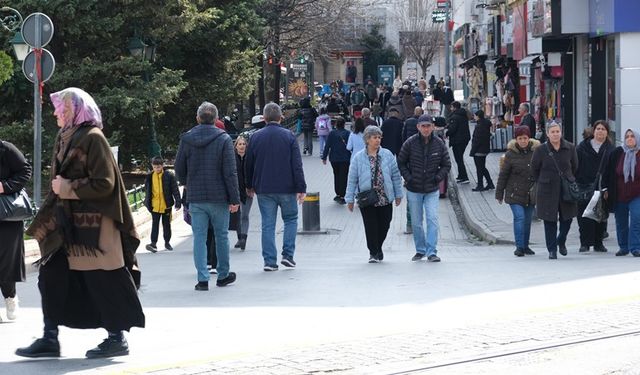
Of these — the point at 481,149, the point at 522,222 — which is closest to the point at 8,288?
the point at 522,222

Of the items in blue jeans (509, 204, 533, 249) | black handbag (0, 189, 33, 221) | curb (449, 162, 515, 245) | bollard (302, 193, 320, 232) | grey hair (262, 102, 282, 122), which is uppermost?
grey hair (262, 102, 282, 122)

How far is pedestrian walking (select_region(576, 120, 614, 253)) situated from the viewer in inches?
624

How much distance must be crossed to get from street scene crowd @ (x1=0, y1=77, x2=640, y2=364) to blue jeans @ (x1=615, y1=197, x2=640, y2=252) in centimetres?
1

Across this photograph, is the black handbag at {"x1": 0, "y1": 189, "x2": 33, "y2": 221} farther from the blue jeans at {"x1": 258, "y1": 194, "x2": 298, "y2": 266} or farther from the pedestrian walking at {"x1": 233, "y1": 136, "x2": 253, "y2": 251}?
the pedestrian walking at {"x1": 233, "y1": 136, "x2": 253, "y2": 251}

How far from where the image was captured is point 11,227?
987cm

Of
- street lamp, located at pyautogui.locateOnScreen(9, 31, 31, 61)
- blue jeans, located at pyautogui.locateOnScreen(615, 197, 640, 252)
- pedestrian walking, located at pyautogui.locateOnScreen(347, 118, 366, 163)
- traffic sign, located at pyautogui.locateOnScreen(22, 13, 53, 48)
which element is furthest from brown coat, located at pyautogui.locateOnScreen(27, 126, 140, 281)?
pedestrian walking, located at pyautogui.locateOnScreen(347, 118, 366, 163)

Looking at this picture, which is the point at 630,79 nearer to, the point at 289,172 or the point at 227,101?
the point at 289,172

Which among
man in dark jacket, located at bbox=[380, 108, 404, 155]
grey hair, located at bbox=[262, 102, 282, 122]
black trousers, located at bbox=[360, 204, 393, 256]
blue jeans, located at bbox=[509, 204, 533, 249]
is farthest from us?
man in dark jacket, located at bbox=[380, 108, 404, 155]

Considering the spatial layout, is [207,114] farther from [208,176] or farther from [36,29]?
[36,29]

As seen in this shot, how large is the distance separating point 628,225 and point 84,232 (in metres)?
9.17

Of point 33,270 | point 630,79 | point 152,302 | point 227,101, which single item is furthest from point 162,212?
point 227,101

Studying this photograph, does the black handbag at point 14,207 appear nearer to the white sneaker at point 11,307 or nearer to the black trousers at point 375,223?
the white sneaker at point 11,307

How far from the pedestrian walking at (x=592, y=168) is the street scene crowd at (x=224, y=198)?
0.05 ft

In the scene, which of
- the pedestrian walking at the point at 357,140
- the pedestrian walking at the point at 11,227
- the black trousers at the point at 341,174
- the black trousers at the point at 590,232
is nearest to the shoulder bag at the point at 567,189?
the black trousers at the point at 590,232
